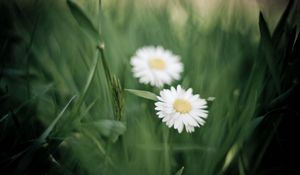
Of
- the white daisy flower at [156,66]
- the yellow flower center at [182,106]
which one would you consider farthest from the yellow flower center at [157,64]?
the yellow flower center at [182,106]

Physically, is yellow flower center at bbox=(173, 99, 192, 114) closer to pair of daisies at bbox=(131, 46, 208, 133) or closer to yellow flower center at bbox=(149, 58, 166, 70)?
pair of daisies at bbox=(131, 46, 208, 133)

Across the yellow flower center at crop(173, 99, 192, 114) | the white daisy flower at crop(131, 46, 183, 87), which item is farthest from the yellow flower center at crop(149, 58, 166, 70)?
the yellow flower center at crop(173, 99, 192, 114)

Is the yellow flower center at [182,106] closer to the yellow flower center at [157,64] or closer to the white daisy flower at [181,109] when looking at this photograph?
the white daisy flower at [181,109]

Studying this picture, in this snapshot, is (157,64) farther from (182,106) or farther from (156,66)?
(182,106)

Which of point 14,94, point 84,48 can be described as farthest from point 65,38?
point 14,94

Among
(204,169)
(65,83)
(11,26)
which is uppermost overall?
(11,26)

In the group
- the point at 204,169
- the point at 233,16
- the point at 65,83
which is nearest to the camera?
the point at 204,169

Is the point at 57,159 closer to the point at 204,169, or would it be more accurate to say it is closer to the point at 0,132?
the point at 0,132
